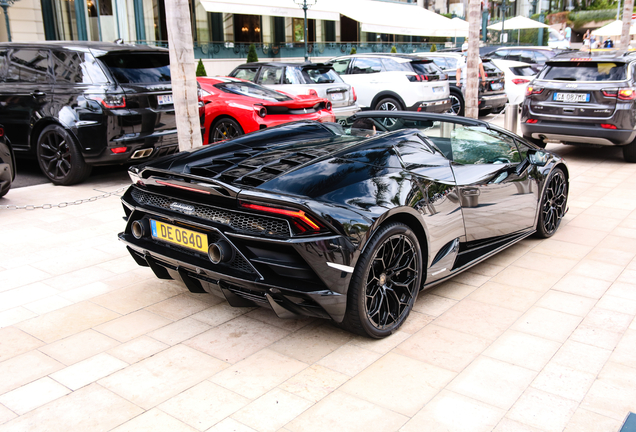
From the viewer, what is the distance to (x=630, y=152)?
375 inches

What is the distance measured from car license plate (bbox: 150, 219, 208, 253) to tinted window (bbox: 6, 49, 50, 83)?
16.2 ft

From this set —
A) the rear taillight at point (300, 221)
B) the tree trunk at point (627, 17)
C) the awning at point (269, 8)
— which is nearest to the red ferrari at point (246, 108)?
the rear taillight at point (300, 221)

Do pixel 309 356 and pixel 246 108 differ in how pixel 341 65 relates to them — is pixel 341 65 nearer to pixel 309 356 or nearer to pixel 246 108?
pixel 246 108

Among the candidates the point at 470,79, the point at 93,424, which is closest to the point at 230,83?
the point at 470,79

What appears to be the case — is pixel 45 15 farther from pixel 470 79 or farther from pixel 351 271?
pixel 351 271

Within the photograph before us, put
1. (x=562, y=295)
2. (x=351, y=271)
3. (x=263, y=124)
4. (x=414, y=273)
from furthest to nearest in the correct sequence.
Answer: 1. (x=263, y=124)
2. (x=562, y=295)
3. (x=414, y=273)
4. (x=351, y=271)

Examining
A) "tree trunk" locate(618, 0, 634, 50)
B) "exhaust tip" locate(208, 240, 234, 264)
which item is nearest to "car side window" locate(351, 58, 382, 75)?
"exhaust tip" locate(208, 240, 234, 264)

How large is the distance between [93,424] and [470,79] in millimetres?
9086

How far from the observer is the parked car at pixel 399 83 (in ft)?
40.5

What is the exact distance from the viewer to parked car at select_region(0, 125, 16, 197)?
6.66 m

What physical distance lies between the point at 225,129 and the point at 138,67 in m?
1.89

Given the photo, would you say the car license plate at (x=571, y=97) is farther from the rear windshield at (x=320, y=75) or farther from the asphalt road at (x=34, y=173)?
the asphalt road at (x=34, y=173)

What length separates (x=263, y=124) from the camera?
8969mm

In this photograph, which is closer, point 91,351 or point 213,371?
point 213,371
